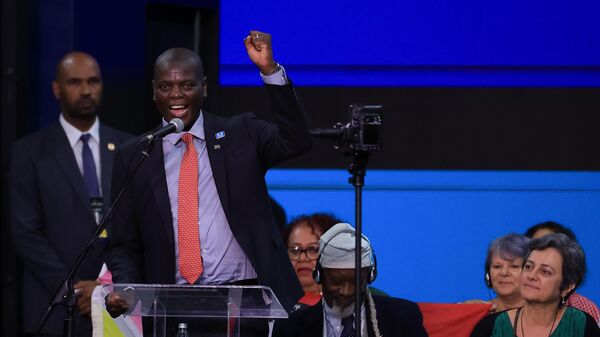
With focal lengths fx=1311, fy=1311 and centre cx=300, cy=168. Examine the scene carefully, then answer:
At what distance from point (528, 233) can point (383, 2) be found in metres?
1.80

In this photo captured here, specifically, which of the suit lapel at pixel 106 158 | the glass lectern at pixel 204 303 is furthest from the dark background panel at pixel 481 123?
the glass lectern at pixel 204 303

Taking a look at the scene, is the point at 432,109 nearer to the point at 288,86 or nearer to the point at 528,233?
the point at 528,233

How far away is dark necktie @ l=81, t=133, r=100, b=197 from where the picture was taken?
6795mm

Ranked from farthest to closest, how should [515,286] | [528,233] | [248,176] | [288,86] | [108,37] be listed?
[108,37] < [528,233] < [515,286] < [248,176] < [288,86]

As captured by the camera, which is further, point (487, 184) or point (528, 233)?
point (487, 184)

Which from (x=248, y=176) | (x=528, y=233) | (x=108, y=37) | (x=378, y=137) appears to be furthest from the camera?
(x=108, y=37)

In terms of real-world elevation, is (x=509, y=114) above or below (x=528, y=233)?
above

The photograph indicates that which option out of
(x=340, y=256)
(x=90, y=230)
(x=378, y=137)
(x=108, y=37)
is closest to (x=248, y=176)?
(x=340, y=256)

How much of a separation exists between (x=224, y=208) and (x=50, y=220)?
2.00 m

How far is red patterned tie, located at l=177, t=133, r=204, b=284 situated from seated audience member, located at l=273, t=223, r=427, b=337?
0.45 meters

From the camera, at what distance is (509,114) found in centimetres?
796

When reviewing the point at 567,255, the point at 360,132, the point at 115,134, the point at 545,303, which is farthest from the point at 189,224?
the point at 115,134

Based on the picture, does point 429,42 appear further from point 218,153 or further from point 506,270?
point 218,153

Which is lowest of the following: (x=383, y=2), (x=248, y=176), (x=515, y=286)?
(x=515, y=286)
